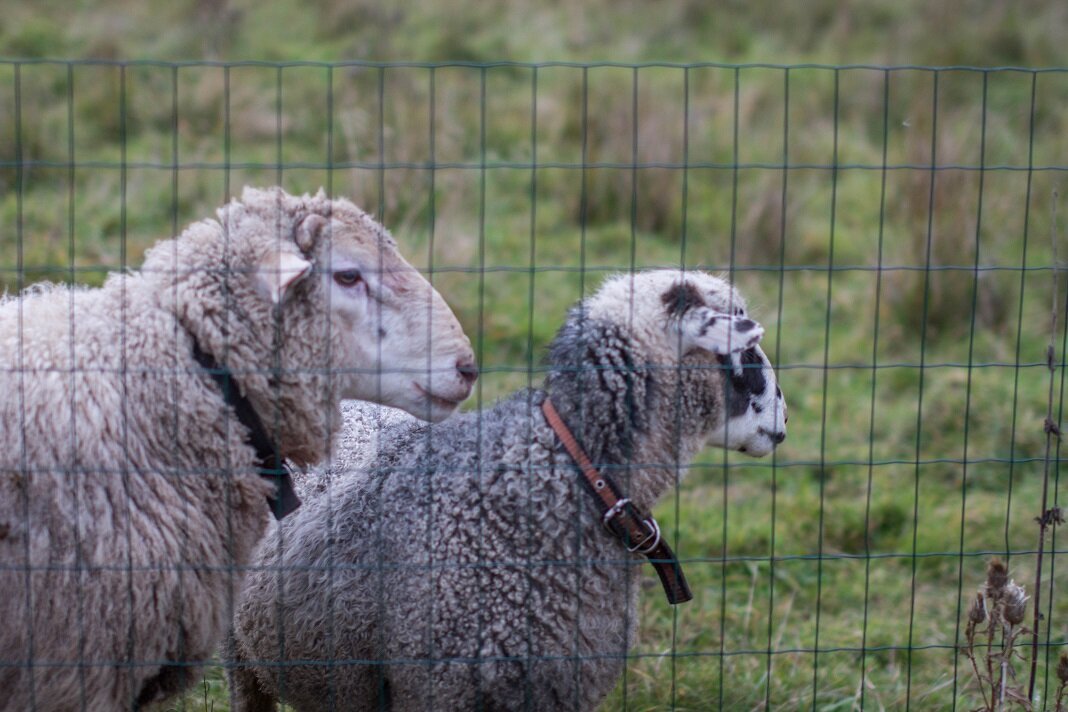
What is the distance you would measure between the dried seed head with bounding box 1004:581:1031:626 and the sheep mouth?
161 cm

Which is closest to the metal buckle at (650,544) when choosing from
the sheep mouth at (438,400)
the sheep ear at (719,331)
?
the sheep ear at (719,331)

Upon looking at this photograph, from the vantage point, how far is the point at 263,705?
407cm

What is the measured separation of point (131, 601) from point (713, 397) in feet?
5.60

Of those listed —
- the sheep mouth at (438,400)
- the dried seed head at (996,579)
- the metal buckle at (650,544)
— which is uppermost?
the sheep mouth at (438,400)

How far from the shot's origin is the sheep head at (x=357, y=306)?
3.21 meters

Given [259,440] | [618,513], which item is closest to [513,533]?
[618,513]

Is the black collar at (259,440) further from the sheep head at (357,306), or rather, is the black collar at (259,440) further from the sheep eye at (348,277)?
the sheep eye at (348,277)

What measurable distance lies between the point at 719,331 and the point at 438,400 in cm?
84

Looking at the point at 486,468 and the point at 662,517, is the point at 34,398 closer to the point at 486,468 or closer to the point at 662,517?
the point at 486,468

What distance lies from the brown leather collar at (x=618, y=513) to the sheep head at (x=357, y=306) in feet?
1.17

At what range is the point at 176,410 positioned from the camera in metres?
3.10

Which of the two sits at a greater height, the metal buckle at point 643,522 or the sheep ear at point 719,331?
the sheep ear at point 719,331

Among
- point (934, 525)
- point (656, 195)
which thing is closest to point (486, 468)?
point (934, 525)

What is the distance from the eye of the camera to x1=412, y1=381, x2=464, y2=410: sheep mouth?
3.34m
